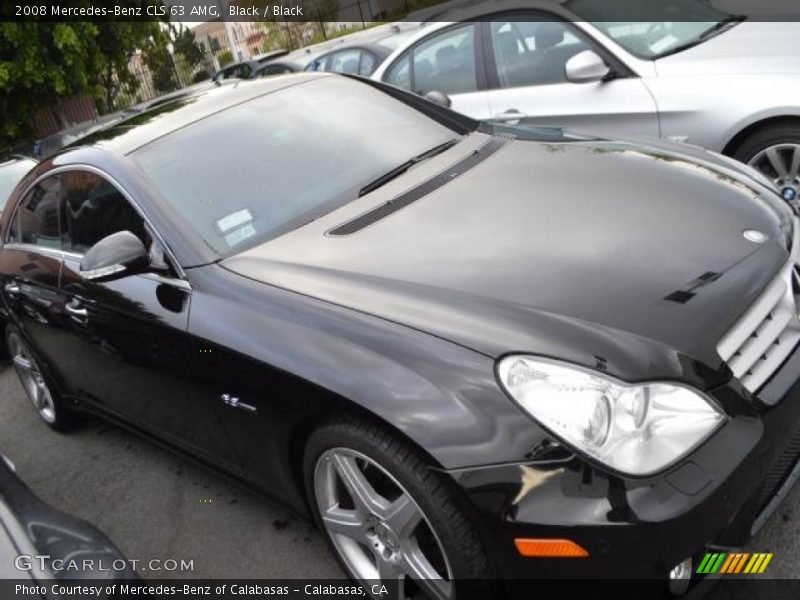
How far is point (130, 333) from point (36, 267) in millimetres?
1076

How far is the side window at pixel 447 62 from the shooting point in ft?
16.0

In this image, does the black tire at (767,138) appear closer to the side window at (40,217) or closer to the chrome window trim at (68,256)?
the chrome window trim at (68,256)

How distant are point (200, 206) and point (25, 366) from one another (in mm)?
2326

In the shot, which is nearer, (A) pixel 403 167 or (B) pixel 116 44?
(A) pixel 403 167

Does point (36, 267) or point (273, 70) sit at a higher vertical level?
point (273, 70)

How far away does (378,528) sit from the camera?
2102 millimetres

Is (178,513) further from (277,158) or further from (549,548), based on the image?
(549,548)

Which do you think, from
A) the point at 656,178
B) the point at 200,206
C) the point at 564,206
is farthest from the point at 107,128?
the point at 656,178

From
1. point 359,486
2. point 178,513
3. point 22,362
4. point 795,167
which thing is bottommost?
point 178,513

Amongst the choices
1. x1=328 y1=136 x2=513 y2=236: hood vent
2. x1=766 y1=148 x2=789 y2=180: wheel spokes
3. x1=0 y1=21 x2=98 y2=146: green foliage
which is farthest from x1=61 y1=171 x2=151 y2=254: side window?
x1=0 y1=21 x2=98 y2=146: green foliage

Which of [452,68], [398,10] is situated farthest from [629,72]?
[398,10]

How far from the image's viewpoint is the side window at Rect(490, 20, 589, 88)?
443 cm

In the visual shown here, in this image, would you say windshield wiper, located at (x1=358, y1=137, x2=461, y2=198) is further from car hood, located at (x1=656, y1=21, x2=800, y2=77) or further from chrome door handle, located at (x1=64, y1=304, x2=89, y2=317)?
car hood, located at (x1=656, y1=21, x2=800, y2=77)

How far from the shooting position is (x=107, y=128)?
135 inches
